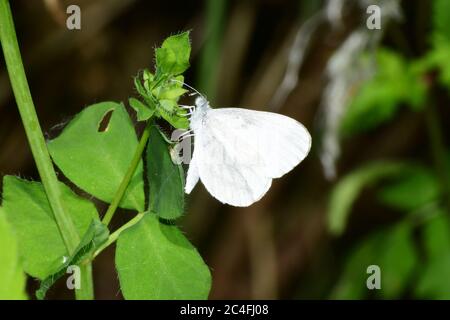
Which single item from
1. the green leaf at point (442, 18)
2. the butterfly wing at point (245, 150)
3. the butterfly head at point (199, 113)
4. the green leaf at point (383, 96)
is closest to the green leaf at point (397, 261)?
the green leaf at point (383, 96)

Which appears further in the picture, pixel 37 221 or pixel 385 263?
pixel 385 263

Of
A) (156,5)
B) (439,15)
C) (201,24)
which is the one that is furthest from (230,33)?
(439,15)

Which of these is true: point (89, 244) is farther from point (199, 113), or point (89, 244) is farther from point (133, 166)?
point (199, 113)

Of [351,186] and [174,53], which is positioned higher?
[174,53]

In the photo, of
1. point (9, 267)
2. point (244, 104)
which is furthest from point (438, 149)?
point (9, 267)

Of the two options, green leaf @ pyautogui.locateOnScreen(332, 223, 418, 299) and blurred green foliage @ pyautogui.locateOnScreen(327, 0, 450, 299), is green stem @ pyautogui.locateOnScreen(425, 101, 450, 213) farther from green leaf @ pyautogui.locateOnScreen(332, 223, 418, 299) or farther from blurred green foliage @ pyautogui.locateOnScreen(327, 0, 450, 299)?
green leaf @ pyautogui.locateOnScreen(332, 223, 418, 299)

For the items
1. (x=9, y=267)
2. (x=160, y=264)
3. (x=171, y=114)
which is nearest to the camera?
(x=9, y=267)

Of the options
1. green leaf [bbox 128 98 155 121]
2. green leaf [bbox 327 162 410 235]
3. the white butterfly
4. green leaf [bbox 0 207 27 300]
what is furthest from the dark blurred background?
green leaf [bbox 0 207 27 300]

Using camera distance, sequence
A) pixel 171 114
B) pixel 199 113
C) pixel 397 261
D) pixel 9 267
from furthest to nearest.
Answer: pixel 397 261
pixel 199 113
pixel 171 114
pixel 9 267
